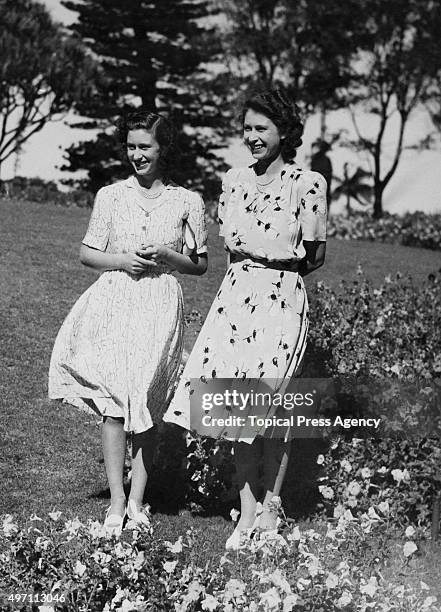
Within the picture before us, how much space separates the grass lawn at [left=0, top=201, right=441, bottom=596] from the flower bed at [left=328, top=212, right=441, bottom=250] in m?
4.67

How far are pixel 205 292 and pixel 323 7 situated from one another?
22.2 metres

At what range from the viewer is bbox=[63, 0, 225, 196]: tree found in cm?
2661

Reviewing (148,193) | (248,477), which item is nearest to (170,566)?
(248,477)

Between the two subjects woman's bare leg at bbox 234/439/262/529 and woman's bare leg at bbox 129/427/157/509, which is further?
woman's bare leg at bbox 129/427/157/509

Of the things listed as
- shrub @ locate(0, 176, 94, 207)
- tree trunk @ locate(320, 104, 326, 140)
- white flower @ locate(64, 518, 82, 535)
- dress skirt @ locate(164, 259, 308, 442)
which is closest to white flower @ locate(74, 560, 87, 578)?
white flower @ locate(64, 518, 82, 535)

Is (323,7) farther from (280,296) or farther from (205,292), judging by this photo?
(280,296)

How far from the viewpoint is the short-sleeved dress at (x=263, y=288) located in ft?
14.0

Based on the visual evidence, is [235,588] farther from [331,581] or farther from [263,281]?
[263,281]

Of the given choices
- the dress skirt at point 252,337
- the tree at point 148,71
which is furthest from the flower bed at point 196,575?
the tree at point 148,71

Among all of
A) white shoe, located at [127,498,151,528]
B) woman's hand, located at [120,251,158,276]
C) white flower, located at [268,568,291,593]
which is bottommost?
white shoe, located at [127,498,151,528]

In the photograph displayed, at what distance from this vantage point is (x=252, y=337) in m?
4.32

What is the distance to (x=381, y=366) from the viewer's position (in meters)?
6.19

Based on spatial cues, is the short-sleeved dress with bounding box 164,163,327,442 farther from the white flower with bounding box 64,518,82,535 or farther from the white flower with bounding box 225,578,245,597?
the white flower with bounding box 225,578,245,597

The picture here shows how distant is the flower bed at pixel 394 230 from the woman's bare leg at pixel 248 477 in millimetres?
14490
